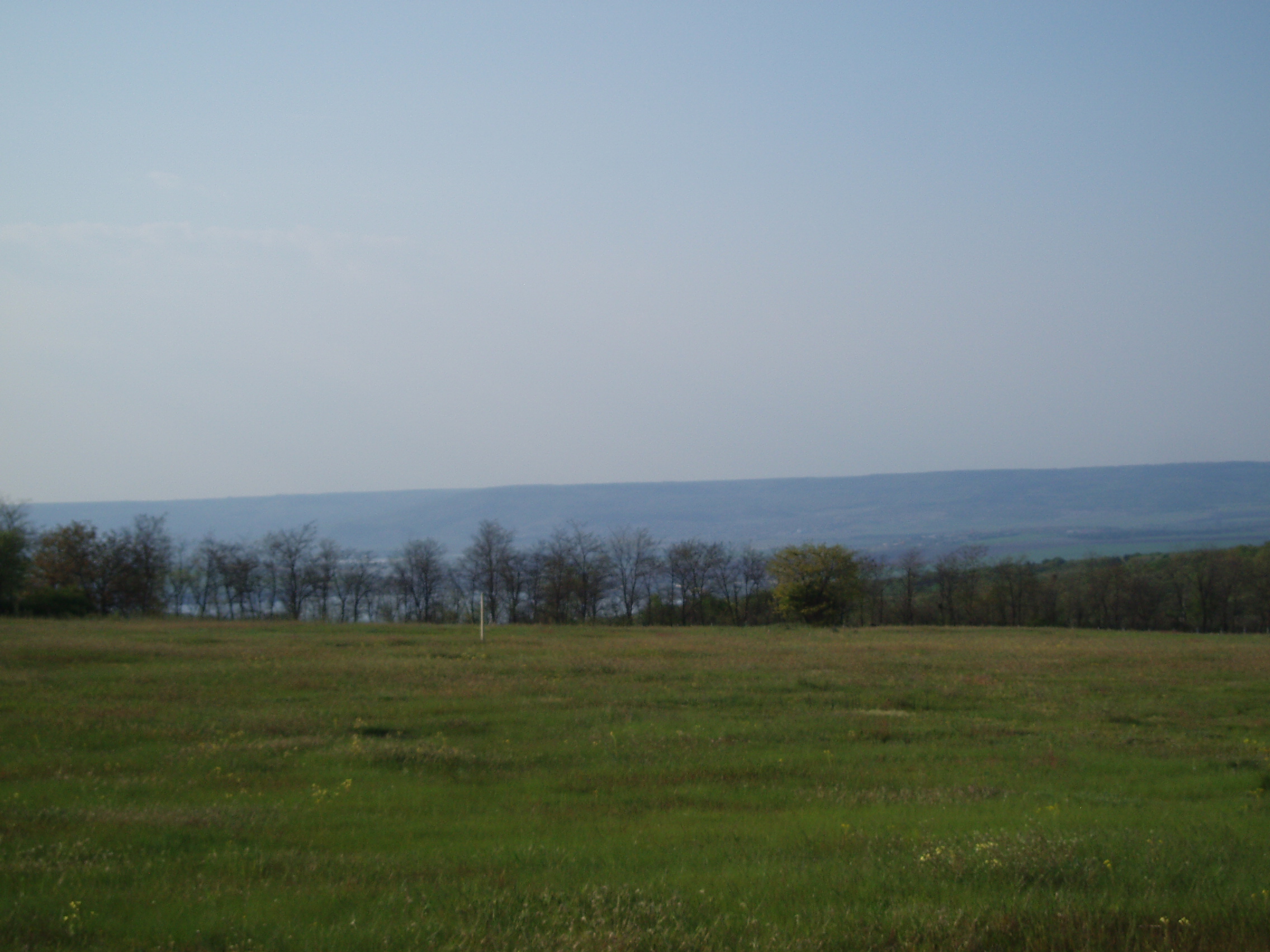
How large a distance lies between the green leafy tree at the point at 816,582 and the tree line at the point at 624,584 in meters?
0.17

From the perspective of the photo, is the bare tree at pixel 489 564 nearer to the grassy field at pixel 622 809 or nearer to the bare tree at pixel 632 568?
the bare tree at pixel 632 568

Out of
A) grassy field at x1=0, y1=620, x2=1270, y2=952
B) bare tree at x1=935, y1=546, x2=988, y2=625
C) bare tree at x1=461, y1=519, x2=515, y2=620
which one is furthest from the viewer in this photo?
bare tree at x1=461, y1=519, x2=515, y2=620

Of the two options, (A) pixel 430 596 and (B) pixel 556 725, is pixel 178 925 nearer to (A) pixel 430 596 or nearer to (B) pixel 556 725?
(B) pixel 556 725

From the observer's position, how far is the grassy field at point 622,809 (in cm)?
655

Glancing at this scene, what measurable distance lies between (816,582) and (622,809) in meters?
61.1

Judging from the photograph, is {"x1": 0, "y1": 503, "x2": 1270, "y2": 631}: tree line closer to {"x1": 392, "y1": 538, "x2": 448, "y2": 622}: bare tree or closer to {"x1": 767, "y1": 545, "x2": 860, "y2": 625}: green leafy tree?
{"x1": 767, "y1": 545, "x2": 860, "y2": 625}: green leafy tree

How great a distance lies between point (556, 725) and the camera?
18953mm

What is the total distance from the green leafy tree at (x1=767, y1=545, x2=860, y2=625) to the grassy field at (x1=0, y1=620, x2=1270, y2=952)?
41615mm

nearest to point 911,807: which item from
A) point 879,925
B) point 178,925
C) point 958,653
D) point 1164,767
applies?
point 879,925

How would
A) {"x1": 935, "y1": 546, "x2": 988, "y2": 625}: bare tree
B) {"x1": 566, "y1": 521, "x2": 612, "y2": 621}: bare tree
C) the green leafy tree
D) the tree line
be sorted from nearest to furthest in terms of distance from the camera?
1. the green leafy tree
2. the tree line
3. {"x1": 566, "y1": 521, "x2": 612, "y2": 621}: bare tree
4. {"x1": 935, "y1": 546, "x2": 988, "y2": 625}: bare tree

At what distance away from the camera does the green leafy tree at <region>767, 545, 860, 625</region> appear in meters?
70.8

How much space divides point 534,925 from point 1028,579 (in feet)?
317

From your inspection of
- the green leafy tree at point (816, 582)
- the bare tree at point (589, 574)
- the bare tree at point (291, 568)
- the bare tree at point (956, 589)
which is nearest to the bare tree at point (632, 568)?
the bare tree at point (589, 574)

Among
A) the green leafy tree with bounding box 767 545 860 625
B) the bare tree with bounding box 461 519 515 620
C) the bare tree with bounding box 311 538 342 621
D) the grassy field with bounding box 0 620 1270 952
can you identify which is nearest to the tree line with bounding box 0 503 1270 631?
the green leafy tree with bounding box 767 545 860 625
